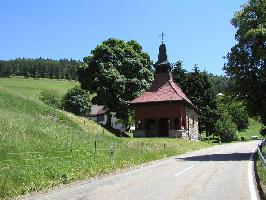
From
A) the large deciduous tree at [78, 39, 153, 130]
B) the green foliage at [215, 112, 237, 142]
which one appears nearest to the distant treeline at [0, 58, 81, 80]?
the green foliage at [215, 112, 237, 142]

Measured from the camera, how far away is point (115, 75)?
200 ft

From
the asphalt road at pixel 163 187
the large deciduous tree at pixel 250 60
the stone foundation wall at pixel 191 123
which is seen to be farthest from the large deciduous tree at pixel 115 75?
the asphalt road at pixel 163 187

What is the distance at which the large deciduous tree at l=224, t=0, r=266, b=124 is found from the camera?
36438 millimetres

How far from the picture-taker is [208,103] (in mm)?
77625

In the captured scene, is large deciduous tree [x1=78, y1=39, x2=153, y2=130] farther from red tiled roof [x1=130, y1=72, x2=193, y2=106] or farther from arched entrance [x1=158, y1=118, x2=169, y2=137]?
arched entrance [x1=158, y1=118, x2=169, y2=137]

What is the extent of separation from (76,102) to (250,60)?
244 ft

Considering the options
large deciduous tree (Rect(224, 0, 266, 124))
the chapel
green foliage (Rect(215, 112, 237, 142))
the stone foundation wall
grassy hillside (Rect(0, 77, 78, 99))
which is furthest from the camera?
grassy hillside (Rect(0, 77, 78, 99))

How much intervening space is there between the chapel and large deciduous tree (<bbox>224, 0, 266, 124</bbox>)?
19.9m

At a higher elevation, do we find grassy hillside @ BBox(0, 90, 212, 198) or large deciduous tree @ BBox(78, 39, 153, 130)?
large deciduous tree @ BBox(78, 39, 153, 130)

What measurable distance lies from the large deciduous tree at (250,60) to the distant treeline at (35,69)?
133 meters

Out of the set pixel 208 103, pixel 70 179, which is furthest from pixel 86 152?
pixel 208 103

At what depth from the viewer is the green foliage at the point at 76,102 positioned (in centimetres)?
10694

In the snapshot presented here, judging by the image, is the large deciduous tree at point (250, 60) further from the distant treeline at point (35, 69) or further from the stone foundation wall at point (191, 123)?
the distant treeline at point (35, 69)

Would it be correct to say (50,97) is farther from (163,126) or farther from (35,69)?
(163,126)
